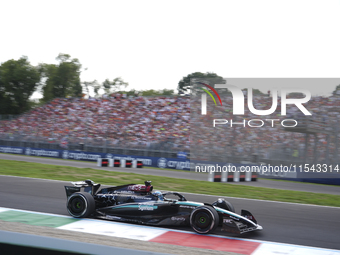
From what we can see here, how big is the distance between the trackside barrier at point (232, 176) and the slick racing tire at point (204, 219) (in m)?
8.17

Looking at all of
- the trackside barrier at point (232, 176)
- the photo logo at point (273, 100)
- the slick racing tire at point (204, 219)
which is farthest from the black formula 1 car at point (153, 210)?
the photo logo at point (273, 100)

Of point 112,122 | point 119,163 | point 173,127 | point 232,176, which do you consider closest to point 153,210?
point 232,176

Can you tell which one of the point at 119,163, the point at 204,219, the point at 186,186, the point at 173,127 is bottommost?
the point at 204,219

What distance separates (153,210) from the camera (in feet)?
19.4

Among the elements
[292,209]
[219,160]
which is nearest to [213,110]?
[219,160]

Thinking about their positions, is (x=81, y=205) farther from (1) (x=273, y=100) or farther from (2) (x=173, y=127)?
(2) (x=173, y=127)

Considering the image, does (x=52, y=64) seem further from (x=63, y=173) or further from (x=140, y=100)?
(x=63, y=173)

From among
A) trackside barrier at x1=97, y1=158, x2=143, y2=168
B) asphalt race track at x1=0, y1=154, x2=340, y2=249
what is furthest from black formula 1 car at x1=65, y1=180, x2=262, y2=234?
trackside barrier at x1=97, y1=158, x2=143, y2=168

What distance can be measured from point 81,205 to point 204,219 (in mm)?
2113

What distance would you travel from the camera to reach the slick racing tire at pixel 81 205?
614 centimetres

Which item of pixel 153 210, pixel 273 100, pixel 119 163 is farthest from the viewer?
pixel 119 163

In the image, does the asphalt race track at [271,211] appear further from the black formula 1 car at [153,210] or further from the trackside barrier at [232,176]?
the trackside barrier at [232,176]

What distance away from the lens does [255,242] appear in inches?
212

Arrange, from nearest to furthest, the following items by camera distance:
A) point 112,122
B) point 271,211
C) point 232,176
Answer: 1. point 271,211
2. point 232,176
3. point 112,122
